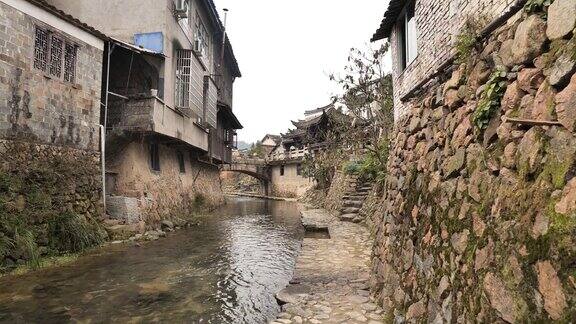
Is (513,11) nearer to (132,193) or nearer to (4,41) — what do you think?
(4,41)

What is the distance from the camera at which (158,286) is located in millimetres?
7965

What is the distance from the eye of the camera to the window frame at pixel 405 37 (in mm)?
9247

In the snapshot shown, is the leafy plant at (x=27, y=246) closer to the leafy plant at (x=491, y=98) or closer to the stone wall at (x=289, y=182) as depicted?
the leafy plant at (x=491, y=98)

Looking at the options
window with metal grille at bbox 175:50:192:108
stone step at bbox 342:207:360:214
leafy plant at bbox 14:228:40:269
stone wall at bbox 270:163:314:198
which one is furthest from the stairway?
stone wall at bbox 270:163:314:198

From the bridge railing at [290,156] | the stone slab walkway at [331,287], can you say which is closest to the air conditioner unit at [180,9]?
the stone slab walkway at [331,287]

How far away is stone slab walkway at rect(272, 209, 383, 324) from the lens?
5.52 meters

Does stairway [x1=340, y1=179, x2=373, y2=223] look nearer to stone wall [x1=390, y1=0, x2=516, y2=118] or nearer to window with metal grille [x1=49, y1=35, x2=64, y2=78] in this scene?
stone wall [x1=390, y1=0, x2=516, y2=118]

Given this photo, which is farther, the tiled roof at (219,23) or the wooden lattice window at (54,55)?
the tiled roof at (219,23)

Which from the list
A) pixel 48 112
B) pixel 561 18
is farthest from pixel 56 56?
pixel 561 18

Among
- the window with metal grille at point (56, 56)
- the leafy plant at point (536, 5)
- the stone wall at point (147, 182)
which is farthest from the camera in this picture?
the stone wall at point (147, 182)

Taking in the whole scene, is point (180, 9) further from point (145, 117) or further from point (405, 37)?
point (405, 37)

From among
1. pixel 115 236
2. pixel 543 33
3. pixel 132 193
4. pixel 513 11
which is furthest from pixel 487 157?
pixel 132 193

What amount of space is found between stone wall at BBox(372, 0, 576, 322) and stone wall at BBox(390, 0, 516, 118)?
51.7 inches

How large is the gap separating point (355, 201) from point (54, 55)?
13835 millimetres
